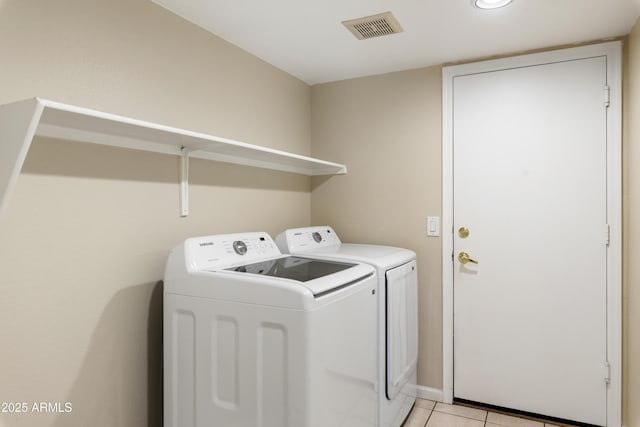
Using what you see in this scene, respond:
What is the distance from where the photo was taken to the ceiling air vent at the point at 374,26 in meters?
1.96

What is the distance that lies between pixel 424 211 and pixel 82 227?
6.41ft

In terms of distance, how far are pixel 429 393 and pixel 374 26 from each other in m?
2.26

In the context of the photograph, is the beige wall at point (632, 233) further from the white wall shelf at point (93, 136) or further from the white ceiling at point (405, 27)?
the white wall shelf at point (93, 136)

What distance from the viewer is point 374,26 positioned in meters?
2.05

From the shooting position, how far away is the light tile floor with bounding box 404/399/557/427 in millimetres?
2369

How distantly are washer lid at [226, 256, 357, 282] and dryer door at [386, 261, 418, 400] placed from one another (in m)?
0.32

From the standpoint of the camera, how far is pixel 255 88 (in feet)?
8.04

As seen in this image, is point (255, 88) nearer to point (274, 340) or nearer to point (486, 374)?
point (274, 340)

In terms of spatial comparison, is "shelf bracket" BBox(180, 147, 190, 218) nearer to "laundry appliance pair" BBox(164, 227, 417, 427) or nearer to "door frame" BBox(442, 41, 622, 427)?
"laundry appliance pair" BBox(164, 227, 417, 427)

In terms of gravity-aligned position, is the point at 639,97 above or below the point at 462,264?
above

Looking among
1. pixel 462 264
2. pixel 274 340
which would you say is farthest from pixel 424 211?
pixel 274 340

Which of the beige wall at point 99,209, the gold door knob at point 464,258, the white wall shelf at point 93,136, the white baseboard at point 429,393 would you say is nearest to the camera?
the white wall shelf at point 93,136

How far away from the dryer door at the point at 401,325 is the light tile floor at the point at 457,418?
0.26 meters

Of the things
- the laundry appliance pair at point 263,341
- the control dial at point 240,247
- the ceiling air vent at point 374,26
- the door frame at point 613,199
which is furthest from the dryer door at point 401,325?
the ceiling air vent at point 374,26
